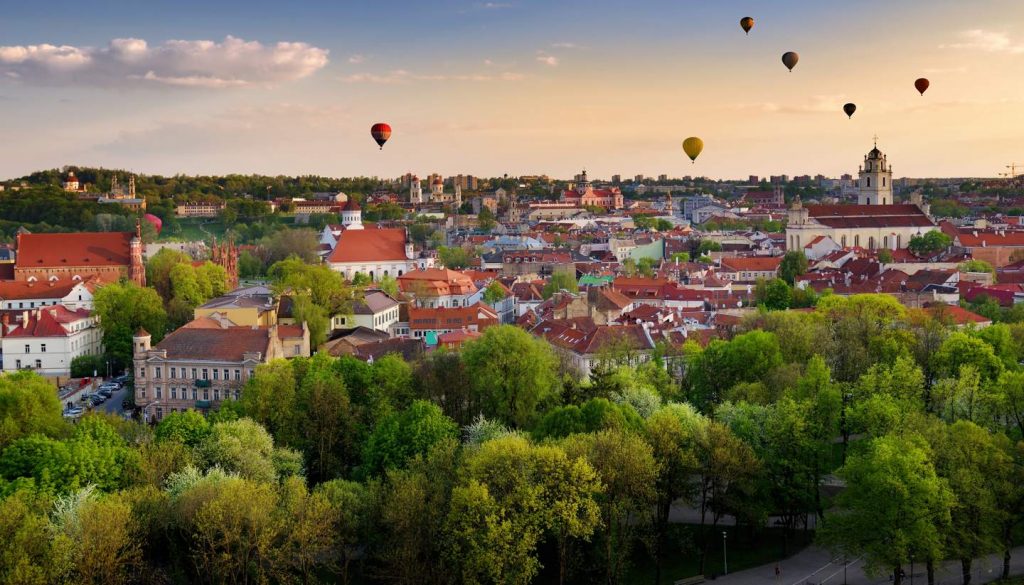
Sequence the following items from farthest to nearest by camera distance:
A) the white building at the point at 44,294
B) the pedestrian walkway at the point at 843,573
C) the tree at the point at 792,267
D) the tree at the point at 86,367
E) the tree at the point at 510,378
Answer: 1. the tree at the point at 792,267
2. the white building at the point at 44,294
3. the tree at the point at 86,367
4. the tree at the point at 510,378
5. the pedestrian walkway at the point at 843,573

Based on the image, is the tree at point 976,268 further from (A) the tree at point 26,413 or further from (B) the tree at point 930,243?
(A) the tree at point 26,413

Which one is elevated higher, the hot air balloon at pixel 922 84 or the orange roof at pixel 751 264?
the hot air balloon at pixel 922 84

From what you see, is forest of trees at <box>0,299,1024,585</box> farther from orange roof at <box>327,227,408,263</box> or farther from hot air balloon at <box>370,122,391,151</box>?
orange roof at <box>327,227,408,263</box>

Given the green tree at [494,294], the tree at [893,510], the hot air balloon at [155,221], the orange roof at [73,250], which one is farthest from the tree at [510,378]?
the hot air balloon at [155,221]

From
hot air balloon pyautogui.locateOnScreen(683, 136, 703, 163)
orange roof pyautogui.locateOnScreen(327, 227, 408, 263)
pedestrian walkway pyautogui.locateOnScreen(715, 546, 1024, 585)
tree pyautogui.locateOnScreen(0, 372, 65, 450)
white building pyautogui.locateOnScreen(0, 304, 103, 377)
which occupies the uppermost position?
hot air balloon pyautogui.locateOnScreen(683, 136, 703, 163)

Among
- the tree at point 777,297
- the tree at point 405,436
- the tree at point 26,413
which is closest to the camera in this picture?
the tree at point 405,436

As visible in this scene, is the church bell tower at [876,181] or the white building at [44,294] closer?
the white building at [44,294]

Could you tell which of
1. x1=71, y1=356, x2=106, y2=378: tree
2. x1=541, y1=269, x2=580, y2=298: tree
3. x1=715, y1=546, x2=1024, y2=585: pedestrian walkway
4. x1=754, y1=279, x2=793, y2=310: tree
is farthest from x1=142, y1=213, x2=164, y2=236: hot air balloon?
x1=715, y1=546, x2=1024, y2=585: pedestrian walkway
